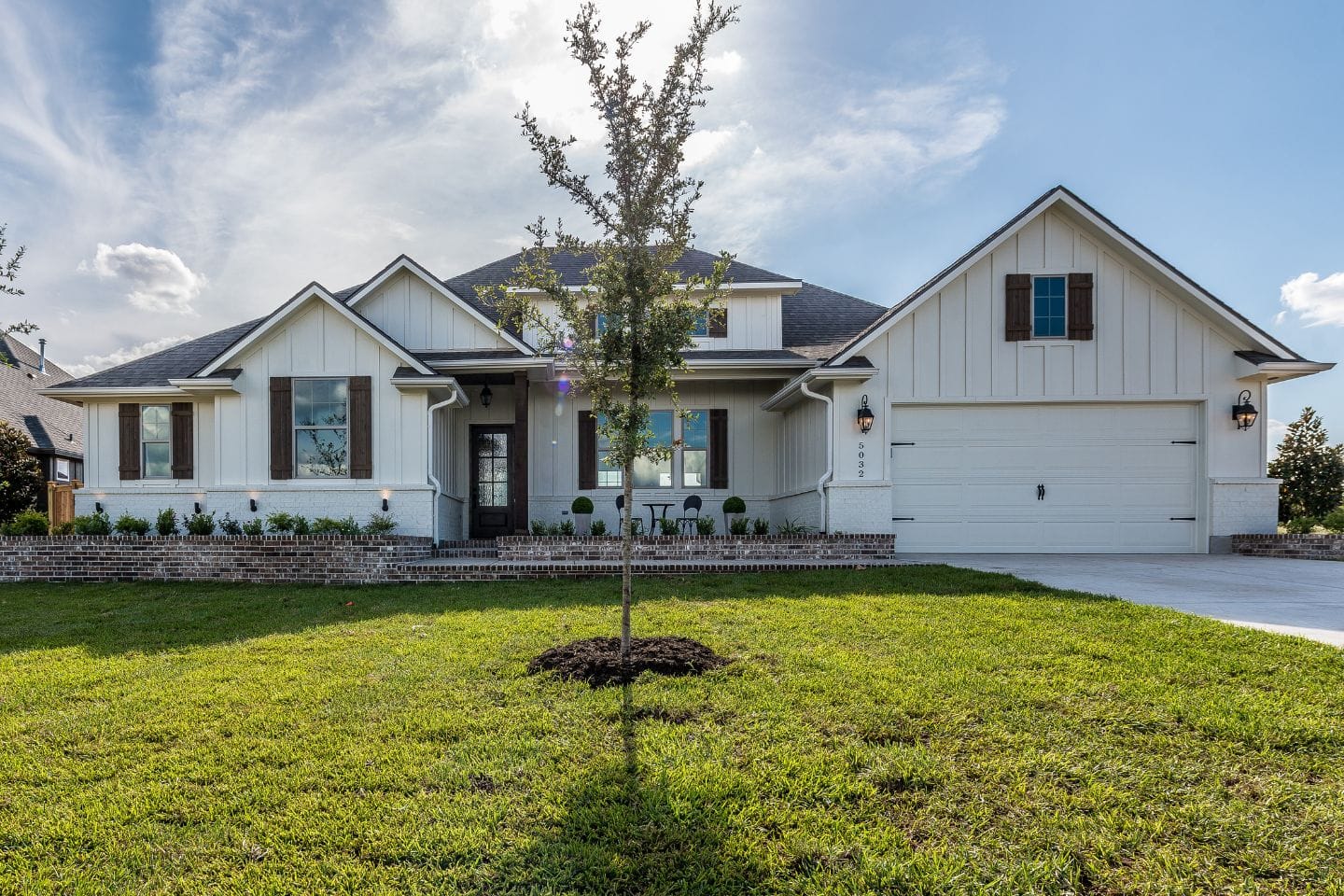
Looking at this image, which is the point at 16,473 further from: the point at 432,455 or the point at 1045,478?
the point at 1045,478

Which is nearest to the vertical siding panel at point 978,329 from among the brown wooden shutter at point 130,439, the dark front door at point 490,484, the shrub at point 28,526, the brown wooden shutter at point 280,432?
the dark front door at point 490,484

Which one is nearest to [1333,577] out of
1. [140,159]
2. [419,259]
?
[419,259]

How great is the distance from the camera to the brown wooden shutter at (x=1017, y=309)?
10109 millimetres

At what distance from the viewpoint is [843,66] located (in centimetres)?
984

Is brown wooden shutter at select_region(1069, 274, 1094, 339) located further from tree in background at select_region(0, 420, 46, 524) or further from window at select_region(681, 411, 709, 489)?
tree in background at select_region(0, 420, 46, 524)


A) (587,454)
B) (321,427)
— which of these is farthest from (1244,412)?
(321,427)

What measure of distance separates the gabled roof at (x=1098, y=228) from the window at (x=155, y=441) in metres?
11.4

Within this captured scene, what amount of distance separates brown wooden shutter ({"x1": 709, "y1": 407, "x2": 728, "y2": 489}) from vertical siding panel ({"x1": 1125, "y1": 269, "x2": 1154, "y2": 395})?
6.35 meters

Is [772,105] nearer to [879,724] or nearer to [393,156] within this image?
[393,156]

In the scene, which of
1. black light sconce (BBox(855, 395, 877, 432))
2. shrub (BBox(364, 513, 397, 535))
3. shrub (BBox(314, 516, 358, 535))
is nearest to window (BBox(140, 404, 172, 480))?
shrub (BBox(314, 516, 358, 535))

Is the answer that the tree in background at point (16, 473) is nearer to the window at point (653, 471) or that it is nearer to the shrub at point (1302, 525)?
the window at point (653, 471)

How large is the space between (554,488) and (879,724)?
9.48m

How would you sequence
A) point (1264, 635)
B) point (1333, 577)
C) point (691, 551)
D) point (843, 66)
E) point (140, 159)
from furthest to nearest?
point (140, 159) → point (843, 66) → point (691, 551) → point (1333, 577) → point (1264, 635)

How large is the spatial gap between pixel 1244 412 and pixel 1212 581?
4.22 m
